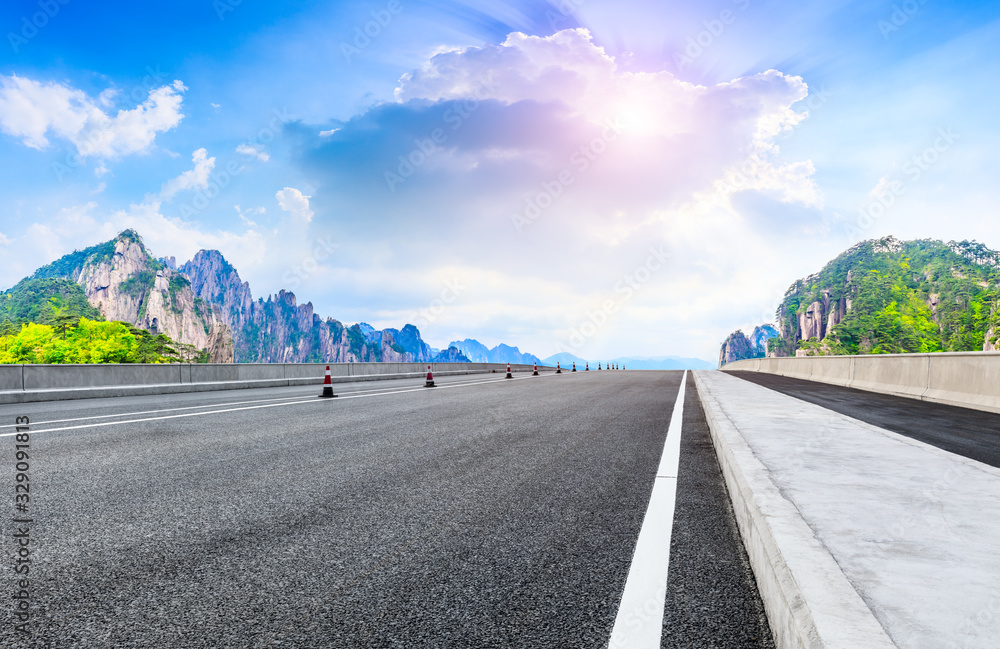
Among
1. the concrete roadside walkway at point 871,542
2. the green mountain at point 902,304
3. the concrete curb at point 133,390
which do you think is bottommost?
the concrete curb at point 133,390

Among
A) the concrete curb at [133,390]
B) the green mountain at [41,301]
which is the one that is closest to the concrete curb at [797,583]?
the concrete curb at [133,390]

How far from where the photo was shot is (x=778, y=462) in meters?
4.75

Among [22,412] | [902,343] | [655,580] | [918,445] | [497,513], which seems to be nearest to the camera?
[655,580]

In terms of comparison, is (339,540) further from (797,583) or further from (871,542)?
(871,542)

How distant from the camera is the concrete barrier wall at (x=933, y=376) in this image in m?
11.0

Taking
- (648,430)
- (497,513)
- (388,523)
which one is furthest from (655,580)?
(648,430)

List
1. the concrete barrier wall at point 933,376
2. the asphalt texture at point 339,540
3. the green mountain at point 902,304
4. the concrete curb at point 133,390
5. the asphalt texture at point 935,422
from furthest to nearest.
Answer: the green mountain at point 902,304 → the concrete curb at point 133,390 → the concrete barrier wall at point 933,376 → the asphalt texture at point 935,422 → the asphalt texture at point 339,540

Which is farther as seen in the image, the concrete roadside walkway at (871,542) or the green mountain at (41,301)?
the green mountain at (41,301)

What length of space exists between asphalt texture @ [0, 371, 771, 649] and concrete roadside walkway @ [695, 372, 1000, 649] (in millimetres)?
290

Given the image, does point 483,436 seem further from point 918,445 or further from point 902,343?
point 902,343

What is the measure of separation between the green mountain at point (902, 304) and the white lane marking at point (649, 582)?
120409 millimetres

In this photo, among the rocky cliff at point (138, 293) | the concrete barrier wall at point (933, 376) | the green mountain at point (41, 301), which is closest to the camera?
the concrete barrier wall at point (933, 376)

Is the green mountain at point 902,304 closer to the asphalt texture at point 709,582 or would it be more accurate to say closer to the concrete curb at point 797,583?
the asphalt texture at point 709,582

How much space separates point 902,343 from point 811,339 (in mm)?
37126
